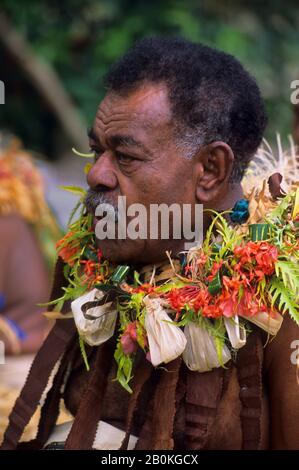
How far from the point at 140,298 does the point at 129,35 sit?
466 cm

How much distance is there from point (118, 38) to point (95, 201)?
176 inches

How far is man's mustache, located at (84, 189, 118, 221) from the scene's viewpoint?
6.97ft

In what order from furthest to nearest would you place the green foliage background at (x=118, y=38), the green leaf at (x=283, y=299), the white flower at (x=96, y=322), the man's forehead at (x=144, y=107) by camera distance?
the green foliage background at (x=118, y=38) < the white flower at (x=96, y=322) < the man's forehead at (x=144, y=107) < the green leaf at (x=283, y=299)

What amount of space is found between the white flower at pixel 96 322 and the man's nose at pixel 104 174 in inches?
12.0

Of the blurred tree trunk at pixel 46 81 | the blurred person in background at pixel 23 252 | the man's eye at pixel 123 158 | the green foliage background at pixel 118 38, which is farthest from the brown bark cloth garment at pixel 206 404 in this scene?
the green foliage background at pixel 118 38

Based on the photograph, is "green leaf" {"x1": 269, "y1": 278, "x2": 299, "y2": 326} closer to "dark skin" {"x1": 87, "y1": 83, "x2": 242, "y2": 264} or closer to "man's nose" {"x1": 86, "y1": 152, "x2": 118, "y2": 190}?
"dark skin" {"x1": 87, "y1": 83, "x2": 242, "y2": 264}

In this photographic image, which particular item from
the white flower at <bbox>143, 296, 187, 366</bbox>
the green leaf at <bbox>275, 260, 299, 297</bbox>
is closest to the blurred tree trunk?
the white flower at <bbox>143, 296, 187, 366</bbox>

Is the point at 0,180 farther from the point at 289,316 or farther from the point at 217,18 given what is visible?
the point at 217,18

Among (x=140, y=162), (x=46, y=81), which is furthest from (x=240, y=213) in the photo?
(x=46, y=81)

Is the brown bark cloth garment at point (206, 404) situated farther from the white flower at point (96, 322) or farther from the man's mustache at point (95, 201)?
the man's mustache at point (95, 201)

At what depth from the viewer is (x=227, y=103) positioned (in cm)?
211

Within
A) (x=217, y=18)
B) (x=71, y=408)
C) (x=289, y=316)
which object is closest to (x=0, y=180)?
(x=71, y=408)

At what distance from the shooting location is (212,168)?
84.1 inches

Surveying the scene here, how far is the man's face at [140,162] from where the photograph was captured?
2.06 m
